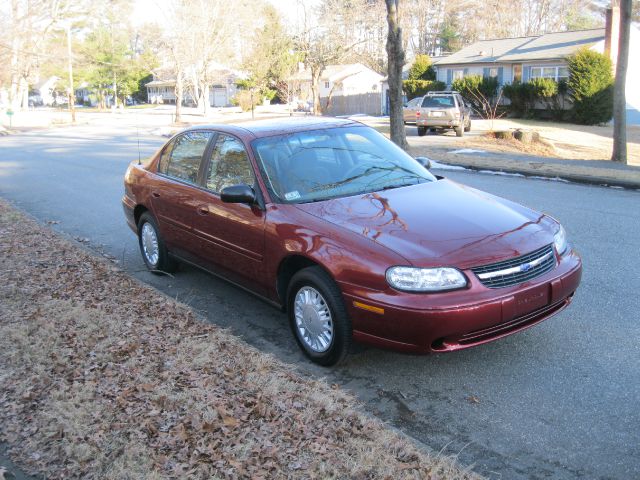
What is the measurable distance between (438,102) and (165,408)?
25239 mm

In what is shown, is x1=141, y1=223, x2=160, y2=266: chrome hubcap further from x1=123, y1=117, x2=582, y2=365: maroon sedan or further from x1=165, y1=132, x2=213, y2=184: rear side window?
x1=165, y1=132, x2=213, y2=184: rear side window

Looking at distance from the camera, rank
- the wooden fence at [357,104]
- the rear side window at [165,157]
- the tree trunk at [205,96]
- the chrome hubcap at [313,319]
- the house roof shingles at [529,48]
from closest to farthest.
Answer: the chrome hubcap at [313,319] < the rear side window at [165,157] < the house roof shingles at [529,48] < the wooden fence at [357,104] < the tree trunk at [205,96]

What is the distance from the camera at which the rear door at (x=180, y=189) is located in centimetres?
595

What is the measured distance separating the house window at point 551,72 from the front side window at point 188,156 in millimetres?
35498

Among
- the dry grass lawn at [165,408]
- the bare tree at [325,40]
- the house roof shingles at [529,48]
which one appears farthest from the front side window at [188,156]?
the bare tree at [325,40]

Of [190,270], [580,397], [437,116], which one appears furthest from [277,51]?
[580,397]

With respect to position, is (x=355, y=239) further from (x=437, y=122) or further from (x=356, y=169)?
(x=437, y=122)

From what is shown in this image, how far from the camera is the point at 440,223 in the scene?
4.45m

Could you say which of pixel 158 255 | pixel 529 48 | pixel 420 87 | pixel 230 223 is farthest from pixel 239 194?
pixel 420 87

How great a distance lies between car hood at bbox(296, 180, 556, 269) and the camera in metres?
4.09

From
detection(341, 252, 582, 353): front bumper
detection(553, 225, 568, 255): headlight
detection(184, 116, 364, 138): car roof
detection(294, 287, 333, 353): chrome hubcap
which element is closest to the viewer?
detection(341, 252, 582, 353): front bumper

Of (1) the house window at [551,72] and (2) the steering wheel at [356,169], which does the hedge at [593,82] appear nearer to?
(1) the house window at [551,72]

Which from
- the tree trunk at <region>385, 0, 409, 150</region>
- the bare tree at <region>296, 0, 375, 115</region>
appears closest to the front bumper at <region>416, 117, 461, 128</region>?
the tree trunk at <region>385, 0, 409, 150</region>

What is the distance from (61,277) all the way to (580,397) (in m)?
4.87
